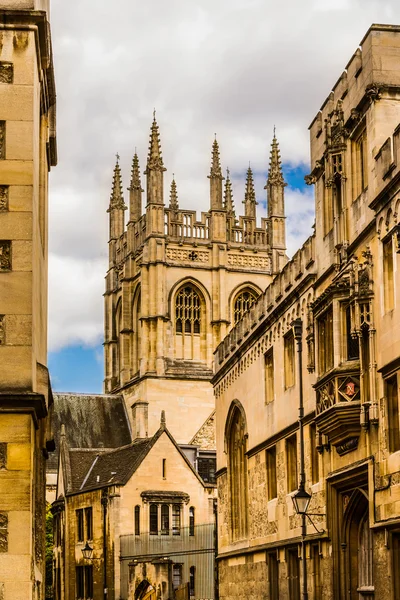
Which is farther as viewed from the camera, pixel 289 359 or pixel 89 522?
pixel 89 522

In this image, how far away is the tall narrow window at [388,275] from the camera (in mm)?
23609

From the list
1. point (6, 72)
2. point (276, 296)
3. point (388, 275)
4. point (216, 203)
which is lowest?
point (388, 275)

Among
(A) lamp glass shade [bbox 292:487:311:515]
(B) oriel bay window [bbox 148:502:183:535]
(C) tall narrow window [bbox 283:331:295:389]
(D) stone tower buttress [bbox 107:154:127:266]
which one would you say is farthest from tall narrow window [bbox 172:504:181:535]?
(D) stone tower buttress [bbox 107:154:127:266]

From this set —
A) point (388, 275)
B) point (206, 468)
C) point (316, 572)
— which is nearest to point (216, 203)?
point (206, 468)

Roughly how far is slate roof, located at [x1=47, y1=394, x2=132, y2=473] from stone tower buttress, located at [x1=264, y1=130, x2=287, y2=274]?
19102mm

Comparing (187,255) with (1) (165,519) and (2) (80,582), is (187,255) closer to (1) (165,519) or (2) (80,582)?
(1) (165,519)

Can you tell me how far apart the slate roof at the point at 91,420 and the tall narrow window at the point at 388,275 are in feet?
249

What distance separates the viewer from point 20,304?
15.1m

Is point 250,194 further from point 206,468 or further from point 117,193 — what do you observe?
point 206,468

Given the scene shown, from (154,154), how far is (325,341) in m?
75.8

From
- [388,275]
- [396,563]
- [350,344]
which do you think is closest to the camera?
[396,563]

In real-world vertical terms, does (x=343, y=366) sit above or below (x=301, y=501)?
above

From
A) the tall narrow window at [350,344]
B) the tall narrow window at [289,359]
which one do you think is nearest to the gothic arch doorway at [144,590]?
the tall narrow window at [289,359]

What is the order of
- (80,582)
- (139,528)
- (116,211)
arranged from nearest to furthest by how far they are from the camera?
(139,528), (80,582), (116,211)
